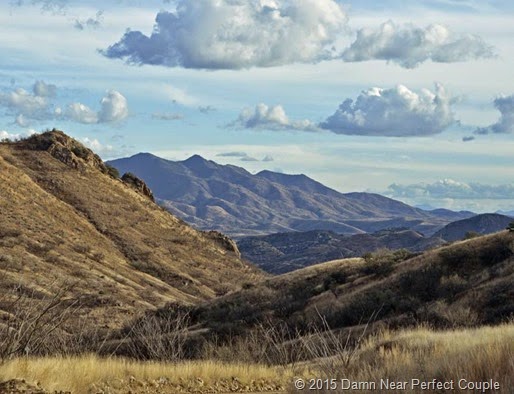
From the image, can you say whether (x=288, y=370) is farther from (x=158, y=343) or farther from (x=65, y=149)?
(x=65, y=149)

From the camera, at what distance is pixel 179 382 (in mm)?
13789

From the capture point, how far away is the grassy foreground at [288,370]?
9.01 meters

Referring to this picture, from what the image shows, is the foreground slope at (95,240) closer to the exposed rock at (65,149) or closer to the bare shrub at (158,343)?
the exposed rock at (65,149)

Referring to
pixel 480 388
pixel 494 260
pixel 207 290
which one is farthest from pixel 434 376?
pixel 207 290

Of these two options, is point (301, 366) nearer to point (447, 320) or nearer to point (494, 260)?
point (447, 320)

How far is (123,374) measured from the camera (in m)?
13.4

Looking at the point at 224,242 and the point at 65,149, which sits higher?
the point at 65,149

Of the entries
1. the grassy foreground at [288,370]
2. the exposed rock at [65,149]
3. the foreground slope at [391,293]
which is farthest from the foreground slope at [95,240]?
the grassy foreground at [288,370]

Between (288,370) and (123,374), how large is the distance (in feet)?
14.4

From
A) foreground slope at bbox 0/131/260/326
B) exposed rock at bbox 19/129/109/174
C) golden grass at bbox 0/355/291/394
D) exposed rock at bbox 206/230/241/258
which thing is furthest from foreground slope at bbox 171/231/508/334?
exposed rock at bbox 19/129/109/174

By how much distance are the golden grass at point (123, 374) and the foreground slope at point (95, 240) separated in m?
34.4

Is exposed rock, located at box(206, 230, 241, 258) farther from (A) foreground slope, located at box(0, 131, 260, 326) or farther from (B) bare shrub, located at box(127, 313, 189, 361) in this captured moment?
(B) bare shrub, located at box(127, 313, 189, 361)

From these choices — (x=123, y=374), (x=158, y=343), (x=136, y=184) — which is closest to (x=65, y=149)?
(x=136, y=184)

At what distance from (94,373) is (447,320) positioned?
17.1 meters
